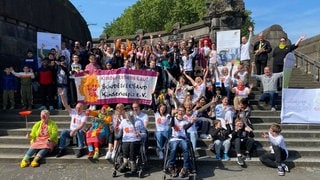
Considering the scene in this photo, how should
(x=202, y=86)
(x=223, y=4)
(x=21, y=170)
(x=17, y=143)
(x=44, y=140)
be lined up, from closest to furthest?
(x=21, y=170)
(x=44, y=140)
(x=17, y=143)
(x=202, y=86)
(x=223, y=4)

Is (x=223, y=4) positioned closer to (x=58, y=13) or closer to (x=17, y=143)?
(x=58, y=13)

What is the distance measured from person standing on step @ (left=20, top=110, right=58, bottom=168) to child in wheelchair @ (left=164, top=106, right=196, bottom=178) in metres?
2.91

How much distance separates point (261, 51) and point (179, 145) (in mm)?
6339

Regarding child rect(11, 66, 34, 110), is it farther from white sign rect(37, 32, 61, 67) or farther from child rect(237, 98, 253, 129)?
child rect(237, 98, 253, 129)

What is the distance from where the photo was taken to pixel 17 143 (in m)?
10.3

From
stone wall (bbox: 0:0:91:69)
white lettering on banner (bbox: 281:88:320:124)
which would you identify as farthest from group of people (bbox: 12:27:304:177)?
stone wall (bbox: 0:0:91:69)

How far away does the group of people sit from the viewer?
8.77 metres

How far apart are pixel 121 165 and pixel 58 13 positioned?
12.6m

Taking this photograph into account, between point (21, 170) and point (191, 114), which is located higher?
point (191, 114)

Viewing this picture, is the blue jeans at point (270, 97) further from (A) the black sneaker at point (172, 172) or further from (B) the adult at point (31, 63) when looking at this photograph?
(B) the adult at point (31, 63)

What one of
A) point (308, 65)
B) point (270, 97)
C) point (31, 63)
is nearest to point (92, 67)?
point (31, 63)

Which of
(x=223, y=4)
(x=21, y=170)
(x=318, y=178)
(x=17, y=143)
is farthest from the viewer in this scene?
(x=223, y=4)

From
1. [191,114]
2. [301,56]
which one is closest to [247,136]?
[191,114]

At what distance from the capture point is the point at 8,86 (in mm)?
12156
